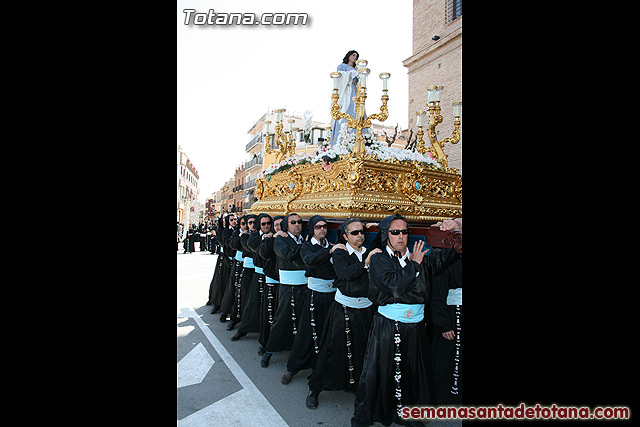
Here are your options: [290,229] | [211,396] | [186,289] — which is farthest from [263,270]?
[186,289]

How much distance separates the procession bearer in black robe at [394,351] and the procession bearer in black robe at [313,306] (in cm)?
104

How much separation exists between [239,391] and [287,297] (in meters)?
1.21

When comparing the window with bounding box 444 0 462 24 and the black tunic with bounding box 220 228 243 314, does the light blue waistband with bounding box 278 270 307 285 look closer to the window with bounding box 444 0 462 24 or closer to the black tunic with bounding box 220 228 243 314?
the black tunic with bounding box 220 228 243 314

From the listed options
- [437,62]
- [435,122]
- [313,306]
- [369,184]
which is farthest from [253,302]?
[437,62]

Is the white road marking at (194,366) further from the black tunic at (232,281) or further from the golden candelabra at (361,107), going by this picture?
the golden candelabra at (361,107)

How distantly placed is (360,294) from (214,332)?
11.9 feet

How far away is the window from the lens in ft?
38.0

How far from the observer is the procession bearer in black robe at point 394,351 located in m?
3.04

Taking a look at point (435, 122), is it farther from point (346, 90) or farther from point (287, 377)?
point (287, 377)

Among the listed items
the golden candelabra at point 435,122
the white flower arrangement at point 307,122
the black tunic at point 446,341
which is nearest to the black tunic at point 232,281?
the white flower arrangement at point 307,122

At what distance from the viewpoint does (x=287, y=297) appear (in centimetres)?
472

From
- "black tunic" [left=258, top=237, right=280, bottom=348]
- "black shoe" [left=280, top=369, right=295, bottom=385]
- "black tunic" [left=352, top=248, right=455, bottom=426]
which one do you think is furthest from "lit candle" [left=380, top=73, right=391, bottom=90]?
"black shoe" [left=280, top=369, right=295, bottom=385]

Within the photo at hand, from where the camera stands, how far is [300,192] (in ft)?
19.9
